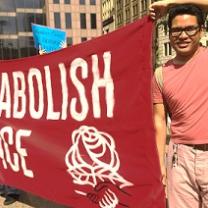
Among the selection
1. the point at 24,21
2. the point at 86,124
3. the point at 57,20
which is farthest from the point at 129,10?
the point at 86,124

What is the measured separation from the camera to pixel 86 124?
4.33 meters

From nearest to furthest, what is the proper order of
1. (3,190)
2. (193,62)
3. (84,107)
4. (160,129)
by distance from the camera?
(193,62) → (160,129) → (84,107) → (3,190)

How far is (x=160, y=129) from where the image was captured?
3.04 meters

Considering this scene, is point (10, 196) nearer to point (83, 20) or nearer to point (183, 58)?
point (183, 58)

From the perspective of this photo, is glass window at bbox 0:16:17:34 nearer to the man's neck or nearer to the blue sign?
the blue sign

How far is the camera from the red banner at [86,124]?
12.2 ft

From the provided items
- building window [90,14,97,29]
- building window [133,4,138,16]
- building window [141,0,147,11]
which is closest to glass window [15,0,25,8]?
building window [90,14,97,29]

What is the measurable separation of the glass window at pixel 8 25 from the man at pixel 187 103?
63.4m

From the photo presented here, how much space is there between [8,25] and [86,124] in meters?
62.6

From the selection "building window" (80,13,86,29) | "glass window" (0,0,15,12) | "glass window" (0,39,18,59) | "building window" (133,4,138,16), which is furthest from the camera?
"building window" (80,13,86,29)

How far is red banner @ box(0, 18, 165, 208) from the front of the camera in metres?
3.72

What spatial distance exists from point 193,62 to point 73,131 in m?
1.95

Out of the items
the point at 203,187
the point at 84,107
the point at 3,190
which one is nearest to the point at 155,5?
the point at 203,187

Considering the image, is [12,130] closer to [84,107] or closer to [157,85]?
[84,107]
